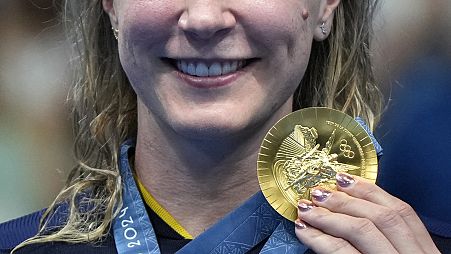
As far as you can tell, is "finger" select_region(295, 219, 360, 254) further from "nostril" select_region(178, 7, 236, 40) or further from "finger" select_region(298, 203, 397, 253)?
"nostril" select_region(178, 7, 236, 40)

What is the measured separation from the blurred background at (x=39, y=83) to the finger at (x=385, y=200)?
5.30ft

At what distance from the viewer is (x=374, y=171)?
75.4 inches

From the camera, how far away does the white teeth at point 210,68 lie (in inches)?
76.5

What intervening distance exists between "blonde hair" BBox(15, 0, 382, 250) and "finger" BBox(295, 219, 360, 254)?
1.50 feet

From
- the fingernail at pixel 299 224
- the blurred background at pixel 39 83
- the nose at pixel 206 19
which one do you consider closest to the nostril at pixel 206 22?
the nose at pixel 206 19

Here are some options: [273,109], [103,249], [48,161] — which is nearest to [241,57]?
[273,109]

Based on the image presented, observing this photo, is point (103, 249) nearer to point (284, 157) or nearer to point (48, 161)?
point (284, 157)

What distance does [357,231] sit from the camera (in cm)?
180

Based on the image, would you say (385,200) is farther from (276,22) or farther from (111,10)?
(111,10)

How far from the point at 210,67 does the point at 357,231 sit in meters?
0.42

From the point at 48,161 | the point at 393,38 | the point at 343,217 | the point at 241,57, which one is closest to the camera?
the point at 343,217

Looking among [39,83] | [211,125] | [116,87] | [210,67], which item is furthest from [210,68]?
[39,83]

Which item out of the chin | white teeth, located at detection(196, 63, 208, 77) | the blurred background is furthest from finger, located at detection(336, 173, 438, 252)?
the blurred background

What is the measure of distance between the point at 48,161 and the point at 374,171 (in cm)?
208
